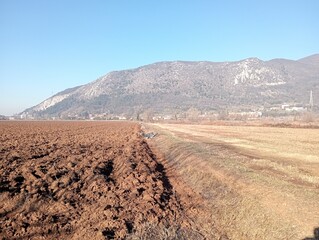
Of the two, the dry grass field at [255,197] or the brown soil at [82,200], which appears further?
the dry grass field at [255,197]

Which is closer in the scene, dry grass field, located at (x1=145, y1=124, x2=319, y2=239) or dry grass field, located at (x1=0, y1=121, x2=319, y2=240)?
dry grass field, located at (x1=0, y1=121, x2=319, y2=240)

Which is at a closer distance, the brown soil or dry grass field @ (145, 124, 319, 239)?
the brown soil

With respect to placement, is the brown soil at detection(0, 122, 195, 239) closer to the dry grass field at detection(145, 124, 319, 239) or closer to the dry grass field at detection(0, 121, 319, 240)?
the dry grass field at detection(0, 121, 319, 240)

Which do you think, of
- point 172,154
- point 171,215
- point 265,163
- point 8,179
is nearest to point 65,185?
point 8,179

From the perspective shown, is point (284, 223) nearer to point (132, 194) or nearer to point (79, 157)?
point (132, 194)

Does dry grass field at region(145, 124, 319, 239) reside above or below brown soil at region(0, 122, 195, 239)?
below

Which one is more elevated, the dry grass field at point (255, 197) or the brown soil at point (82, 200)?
the brown soil at point (82, 200)

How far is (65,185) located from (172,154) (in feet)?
43.1

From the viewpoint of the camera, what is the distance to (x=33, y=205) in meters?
11.2

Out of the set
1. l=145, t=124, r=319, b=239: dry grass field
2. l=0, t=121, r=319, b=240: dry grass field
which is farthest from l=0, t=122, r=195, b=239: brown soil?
l=145, t=124, r=319, b=239: dry grass field

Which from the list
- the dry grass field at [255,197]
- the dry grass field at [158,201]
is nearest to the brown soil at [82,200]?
the dry grass field at [158,201]

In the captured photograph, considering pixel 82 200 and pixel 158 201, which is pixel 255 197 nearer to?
pixel 158 201

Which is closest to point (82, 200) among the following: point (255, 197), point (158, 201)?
point (158, 201)

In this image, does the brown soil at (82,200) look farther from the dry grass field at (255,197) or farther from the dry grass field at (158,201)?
the dry grass field at (255,197)
